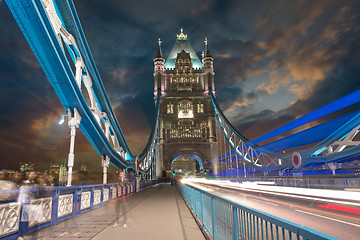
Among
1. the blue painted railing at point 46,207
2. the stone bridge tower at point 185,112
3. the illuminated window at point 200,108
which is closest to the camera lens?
the blue painted railing at point 46,207

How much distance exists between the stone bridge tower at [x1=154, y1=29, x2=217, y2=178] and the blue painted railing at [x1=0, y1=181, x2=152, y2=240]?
50636mm

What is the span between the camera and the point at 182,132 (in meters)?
63.4

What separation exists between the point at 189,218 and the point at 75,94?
6989 mm

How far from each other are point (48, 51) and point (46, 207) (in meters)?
5.72

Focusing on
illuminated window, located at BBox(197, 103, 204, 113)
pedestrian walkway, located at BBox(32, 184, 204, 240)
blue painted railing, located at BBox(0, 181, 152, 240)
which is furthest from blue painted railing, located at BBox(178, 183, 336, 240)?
illuminated window, located at BBox(197, 103, 204, 113)

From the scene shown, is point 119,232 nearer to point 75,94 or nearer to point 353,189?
point 75,94

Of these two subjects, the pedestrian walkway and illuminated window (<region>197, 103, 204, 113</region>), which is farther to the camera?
illuminated window (<region>197, 103, 204, 113</region>)

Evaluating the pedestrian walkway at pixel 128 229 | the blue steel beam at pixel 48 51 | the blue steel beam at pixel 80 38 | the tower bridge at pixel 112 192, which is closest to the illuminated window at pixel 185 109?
the tower bridge at pixel 112 192

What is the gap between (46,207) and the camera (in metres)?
6.46

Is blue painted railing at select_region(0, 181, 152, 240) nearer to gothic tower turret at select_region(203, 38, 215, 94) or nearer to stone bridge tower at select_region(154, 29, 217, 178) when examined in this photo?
stone bridge tower at select_region(154, 29, 217, 178)

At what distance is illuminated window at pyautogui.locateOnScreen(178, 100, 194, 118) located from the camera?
6456 cm

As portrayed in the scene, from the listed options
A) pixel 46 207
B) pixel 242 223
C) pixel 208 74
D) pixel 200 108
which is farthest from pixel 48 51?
pixel 208 74

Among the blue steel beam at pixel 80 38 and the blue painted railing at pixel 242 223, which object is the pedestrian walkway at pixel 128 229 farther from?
the blue steel beam at pixel 80 38

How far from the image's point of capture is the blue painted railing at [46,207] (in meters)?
4.99
